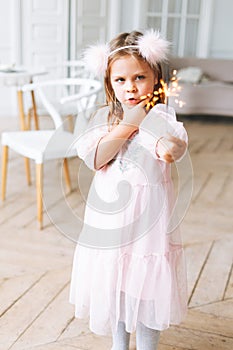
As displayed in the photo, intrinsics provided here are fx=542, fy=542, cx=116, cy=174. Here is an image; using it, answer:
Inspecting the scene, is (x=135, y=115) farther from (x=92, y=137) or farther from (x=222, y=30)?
(x=222, y=30)

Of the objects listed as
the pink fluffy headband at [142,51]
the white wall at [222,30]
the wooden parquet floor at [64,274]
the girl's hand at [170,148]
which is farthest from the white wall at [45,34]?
the girl's hand at [170,148]

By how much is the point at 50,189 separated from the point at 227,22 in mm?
3613

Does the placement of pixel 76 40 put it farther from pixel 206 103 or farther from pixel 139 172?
pixel 139 172

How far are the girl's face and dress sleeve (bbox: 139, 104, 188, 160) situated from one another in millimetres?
48

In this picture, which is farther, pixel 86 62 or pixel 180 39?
pixel 180 39

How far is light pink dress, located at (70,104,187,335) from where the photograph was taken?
4.10 ft

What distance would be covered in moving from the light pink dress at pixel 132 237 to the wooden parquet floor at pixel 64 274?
197 millimetres

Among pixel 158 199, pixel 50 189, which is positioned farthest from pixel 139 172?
pixel 50 189

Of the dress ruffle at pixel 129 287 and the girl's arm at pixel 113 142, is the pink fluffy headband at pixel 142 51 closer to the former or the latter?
the girl's arm at pixel 113 142

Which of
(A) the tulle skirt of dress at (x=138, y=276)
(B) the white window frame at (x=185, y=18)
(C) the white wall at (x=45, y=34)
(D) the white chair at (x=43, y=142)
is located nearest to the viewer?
(A) the tulle skirt of dress at (x=138, y=276)

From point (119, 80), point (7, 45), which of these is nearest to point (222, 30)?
point (7, 45)

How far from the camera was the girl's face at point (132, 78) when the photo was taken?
121 centimetres

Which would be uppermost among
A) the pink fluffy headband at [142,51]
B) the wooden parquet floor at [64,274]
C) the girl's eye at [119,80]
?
the pink fluffy headband at [142,51]

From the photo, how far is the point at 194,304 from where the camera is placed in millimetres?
1796
